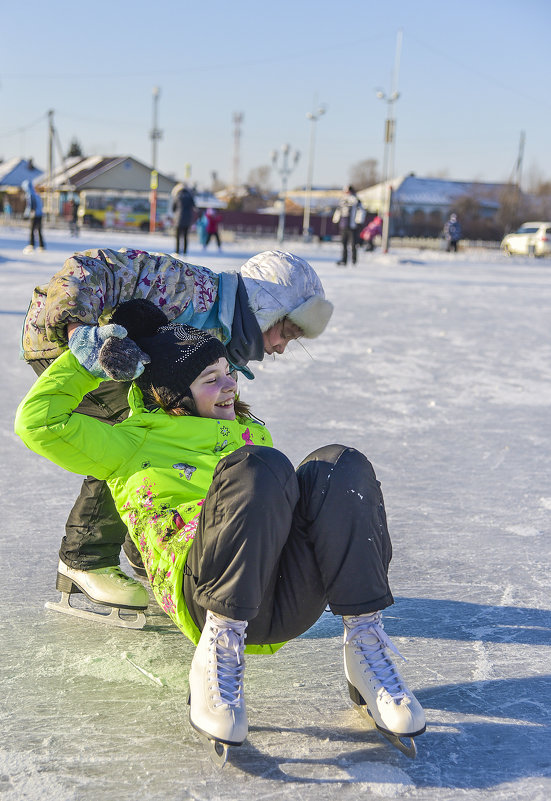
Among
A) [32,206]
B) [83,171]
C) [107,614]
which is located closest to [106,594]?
[107,614]

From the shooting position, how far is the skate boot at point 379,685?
1530 mm

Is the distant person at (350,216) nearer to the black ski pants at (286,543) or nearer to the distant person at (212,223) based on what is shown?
the distant person at (212,223)

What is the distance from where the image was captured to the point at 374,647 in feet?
5.35

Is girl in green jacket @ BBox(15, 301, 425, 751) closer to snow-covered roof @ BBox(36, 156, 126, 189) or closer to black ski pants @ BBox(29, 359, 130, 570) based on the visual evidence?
black ski pants @ BBox(29, 359, 130, 570)

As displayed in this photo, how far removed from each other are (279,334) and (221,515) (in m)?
0.91

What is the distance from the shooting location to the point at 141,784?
1.41 m

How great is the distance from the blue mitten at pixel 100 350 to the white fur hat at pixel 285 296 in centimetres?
48

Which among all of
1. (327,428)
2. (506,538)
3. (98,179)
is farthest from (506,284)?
(98,179)

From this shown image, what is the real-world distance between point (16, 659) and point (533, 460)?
2597 mm

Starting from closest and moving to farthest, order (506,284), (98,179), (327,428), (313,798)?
1. (313,798)
2. (327,428)
3. (506,284)
4. (98,179)

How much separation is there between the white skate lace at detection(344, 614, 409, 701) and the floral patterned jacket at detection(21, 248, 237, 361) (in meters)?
0.89

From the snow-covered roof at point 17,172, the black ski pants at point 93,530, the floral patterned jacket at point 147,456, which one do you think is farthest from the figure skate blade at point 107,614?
the snow-covered roof at point 17,172

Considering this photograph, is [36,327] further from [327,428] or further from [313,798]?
[327,428]

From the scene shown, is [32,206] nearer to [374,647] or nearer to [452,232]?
[452,232]
